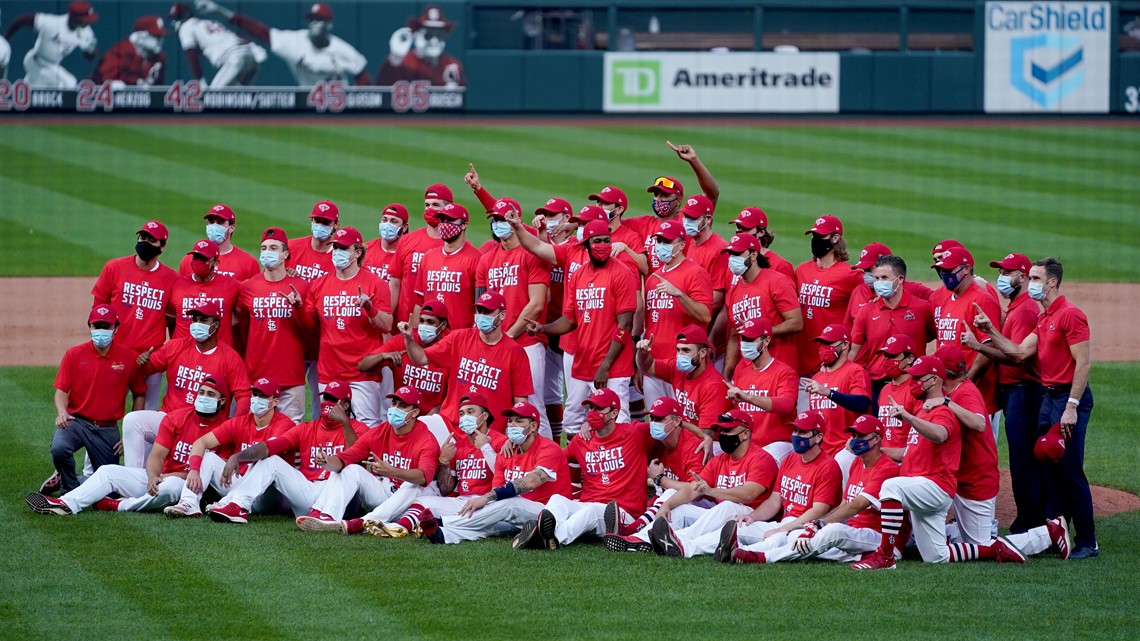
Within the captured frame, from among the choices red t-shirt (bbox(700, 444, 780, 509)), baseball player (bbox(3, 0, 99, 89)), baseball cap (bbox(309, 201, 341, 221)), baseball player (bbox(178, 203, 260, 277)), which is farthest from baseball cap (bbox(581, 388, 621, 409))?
baseball player (bbox(3, 0, 99, 89))

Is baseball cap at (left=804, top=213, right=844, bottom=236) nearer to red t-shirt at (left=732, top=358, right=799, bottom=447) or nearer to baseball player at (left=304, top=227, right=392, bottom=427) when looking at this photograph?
red t-shirt at (left=732, top=358, right=799, bottom=447)

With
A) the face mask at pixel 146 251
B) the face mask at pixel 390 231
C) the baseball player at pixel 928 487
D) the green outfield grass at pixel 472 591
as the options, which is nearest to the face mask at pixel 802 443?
the baseball player at pixel 928 487

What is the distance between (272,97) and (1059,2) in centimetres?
1485

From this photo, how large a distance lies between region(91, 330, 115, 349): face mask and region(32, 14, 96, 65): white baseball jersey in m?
18.8

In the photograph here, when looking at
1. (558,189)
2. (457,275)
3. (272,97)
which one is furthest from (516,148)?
(457,275)

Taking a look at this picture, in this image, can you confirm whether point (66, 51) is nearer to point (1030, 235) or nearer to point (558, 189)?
point (558, 189)

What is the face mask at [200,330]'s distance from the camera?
372 inches

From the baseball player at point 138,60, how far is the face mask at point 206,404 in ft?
62.9

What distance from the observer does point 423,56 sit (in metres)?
27.6

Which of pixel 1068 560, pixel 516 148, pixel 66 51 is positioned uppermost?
pixel 66 51

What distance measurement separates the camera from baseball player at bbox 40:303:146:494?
9531mm

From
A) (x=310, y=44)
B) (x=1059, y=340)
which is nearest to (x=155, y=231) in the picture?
(x=1059, y=340)

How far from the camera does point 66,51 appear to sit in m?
26.8

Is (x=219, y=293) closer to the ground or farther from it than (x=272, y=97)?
closer to the ground
